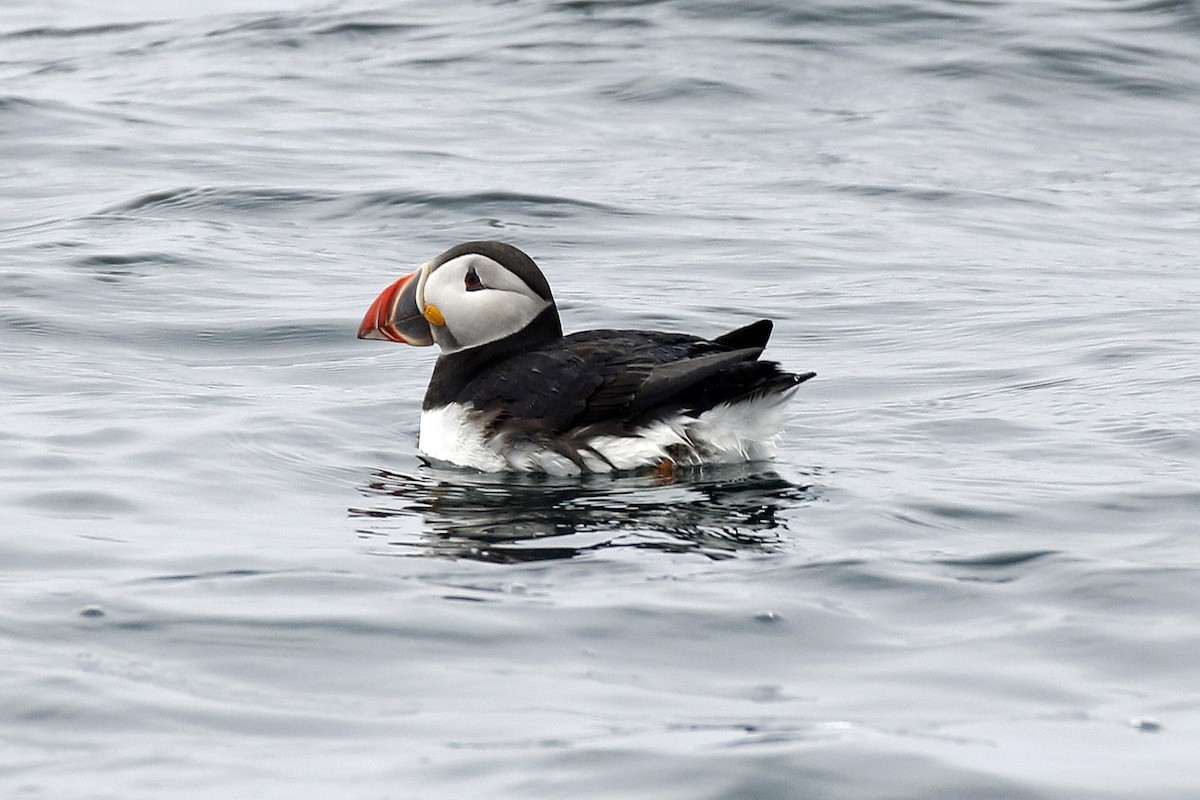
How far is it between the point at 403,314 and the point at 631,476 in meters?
1.12

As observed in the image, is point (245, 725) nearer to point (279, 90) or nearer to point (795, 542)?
point (795, 542)

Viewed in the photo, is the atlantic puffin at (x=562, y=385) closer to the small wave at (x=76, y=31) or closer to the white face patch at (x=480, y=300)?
the white face patch at (x=480, y=300)

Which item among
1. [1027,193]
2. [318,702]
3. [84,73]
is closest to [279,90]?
[84,73]

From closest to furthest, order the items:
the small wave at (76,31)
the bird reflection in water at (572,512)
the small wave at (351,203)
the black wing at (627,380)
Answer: the bird reflection in water at (572,512)
the black wing at (627,380)
the small wave at (351,203)
the small wave at (76,31)

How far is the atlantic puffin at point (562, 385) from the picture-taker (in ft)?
20.5

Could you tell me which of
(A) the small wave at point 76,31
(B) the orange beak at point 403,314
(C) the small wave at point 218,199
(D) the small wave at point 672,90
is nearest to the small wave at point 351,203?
(C) the small wave at point 218,199

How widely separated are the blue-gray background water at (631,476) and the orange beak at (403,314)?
18.0 inches

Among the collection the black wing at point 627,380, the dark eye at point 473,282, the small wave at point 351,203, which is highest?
the dark eye at point 473,282

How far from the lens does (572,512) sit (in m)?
5.85

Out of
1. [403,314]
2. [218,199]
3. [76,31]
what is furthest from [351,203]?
[76,31]

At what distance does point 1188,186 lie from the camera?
1320 centimetres

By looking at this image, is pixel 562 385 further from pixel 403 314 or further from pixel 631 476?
pixel 403 314

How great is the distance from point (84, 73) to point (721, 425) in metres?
12.6

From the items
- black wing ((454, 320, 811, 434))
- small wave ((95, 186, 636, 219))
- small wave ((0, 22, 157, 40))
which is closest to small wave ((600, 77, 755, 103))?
small wave ((95, 186, 636, 219))
